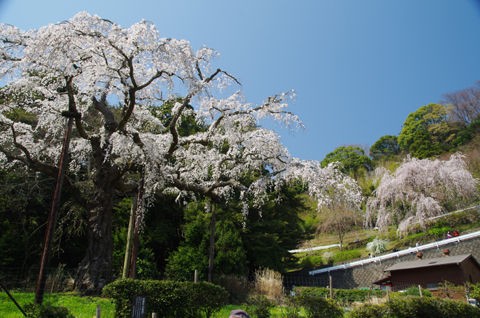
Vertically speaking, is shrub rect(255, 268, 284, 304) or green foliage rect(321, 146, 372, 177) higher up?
green foliage rect(321, 146, 372, 177)

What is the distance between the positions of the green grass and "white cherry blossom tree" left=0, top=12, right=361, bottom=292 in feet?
2.98

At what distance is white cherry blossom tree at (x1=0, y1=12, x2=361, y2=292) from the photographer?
7.51 m

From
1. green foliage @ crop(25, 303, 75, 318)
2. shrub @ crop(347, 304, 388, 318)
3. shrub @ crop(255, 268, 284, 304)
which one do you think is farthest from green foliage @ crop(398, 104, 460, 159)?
green foliage @ crop(25, 303, 75, 318)

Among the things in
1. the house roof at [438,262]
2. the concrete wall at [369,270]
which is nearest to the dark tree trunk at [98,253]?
the concrete wall at [369,270]

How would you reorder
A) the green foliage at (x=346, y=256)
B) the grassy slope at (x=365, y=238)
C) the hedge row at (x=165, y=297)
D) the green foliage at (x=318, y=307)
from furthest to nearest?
1. the green foliage at (x=346, y=256)
2. the grassy slope at (x=365, y=238)
3. the green foliage at (x=318, y=307)
4. the hedge row at (x=165, y=297)

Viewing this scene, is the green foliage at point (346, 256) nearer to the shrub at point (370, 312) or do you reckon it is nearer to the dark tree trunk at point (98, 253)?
the shrub at point (370, 312)

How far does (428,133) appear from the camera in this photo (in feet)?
123

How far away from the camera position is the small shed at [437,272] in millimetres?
15391

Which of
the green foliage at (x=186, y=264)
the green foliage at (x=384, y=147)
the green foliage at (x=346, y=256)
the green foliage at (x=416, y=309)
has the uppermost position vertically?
the green foliage at (x=384, y=147)

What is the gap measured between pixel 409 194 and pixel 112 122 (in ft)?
66.3

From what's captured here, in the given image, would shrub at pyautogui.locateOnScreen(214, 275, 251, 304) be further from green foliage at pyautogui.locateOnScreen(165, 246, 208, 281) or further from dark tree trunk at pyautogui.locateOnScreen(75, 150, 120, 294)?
dark tree trunk at pyautogui.locateOnScreen(75, 150, 120, 294)

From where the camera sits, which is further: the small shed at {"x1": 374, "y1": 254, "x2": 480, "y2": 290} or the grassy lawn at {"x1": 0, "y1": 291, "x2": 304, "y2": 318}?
the small shed at {"x1": 374, "y1": 254, "x2": 480, "y2": 290}

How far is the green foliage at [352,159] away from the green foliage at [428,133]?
465 cm

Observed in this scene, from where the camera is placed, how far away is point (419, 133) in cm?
3778
